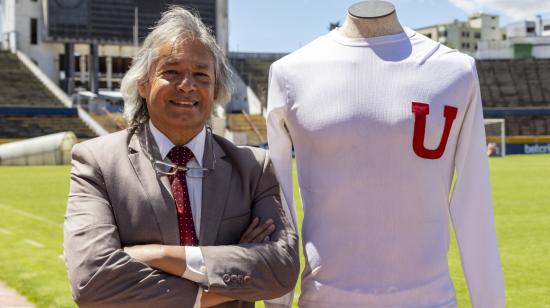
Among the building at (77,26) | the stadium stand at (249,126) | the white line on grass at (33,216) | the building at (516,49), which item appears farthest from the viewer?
the building at (516,49)

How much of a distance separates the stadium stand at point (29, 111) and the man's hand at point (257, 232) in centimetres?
3400

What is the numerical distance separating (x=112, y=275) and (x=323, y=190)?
0.67 m

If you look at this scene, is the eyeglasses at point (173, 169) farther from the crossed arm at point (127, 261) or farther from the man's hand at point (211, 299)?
the man's hand at point (211, 299)

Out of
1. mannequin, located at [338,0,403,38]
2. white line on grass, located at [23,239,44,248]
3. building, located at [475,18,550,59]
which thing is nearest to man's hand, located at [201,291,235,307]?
mannequin, located at [338,0,403,38]

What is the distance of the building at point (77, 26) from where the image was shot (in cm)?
4594

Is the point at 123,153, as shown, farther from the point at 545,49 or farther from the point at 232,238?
the point at 545,49

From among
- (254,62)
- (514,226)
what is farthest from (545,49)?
(514,226)

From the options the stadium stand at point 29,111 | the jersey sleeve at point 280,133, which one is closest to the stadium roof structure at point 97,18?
the stadium stand at point 29,111

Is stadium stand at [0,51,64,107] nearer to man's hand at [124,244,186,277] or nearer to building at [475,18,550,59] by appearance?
building at [475,18,550,59]

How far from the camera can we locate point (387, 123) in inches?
Result: 88.2

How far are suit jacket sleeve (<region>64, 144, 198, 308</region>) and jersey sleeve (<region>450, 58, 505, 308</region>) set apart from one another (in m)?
0.86

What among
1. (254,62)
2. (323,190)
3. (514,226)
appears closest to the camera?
(323,190)

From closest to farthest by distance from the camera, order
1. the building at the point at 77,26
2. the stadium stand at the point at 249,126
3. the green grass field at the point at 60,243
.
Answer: the green grass field at the point at 60,243, the stadium stand at the point at 249,126, the building at the point at 77,26

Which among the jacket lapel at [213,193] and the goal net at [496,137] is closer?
the jacket lapel at [213,193]
